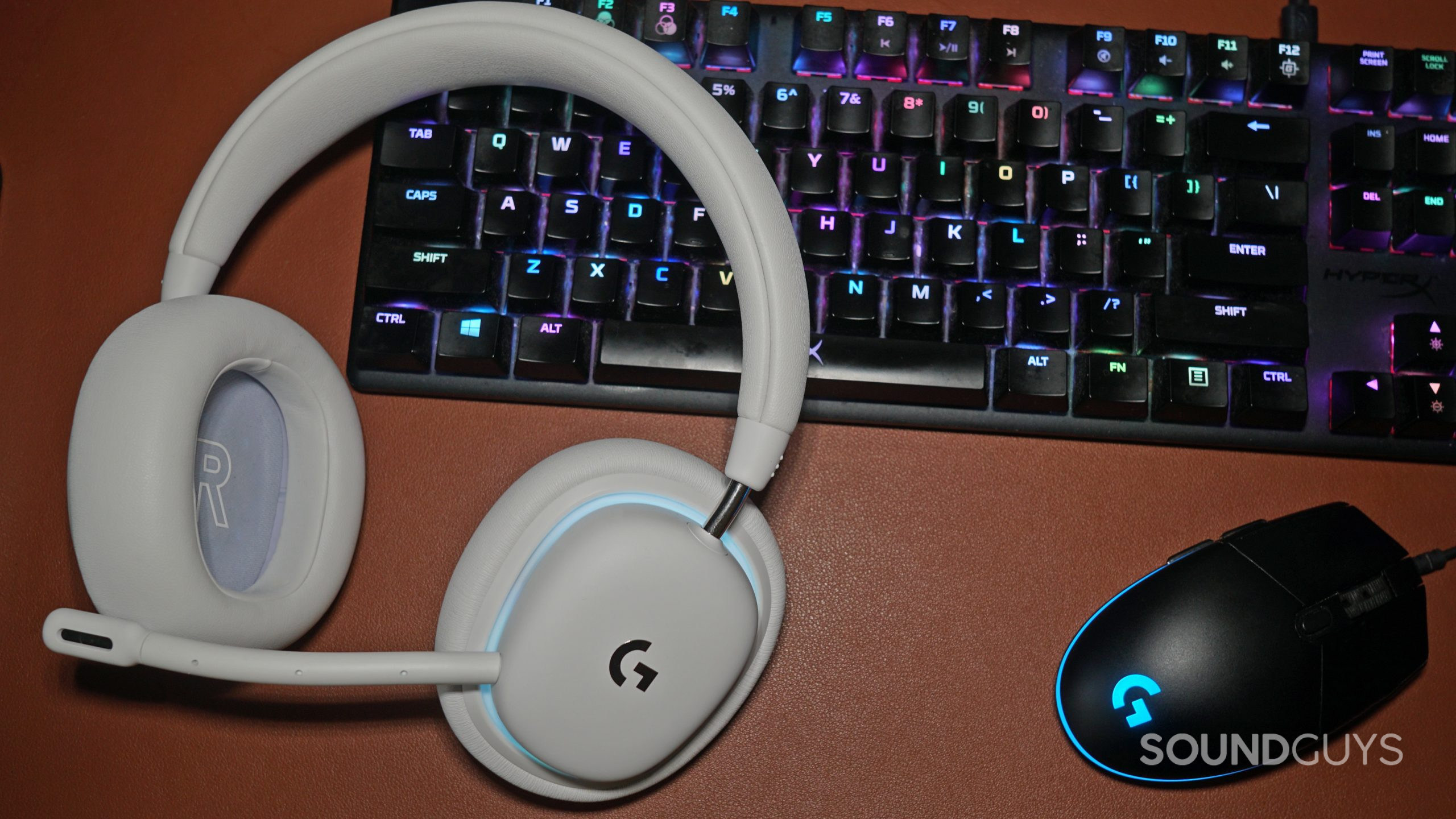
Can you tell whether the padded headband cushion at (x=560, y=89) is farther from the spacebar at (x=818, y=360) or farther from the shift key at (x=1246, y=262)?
the shift key at (x=1246, y=262)

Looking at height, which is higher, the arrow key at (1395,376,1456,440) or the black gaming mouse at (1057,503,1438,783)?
Answer: the arrow key at (1395,376,1456,440)

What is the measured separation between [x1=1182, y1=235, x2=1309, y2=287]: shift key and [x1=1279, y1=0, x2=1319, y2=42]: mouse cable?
0.49 ft

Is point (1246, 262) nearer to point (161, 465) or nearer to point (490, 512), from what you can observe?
point (490, 512)

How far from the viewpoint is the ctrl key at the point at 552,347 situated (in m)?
0.47

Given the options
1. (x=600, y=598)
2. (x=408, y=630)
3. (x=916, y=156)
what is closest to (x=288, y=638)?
(x=408, y=630)

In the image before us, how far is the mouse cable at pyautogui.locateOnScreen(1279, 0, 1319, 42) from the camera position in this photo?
542 mm

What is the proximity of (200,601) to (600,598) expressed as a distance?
16 cm

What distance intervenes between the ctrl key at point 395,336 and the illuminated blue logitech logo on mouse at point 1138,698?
393 mm

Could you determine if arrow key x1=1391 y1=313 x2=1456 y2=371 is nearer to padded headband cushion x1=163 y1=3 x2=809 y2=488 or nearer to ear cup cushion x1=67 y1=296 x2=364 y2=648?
padded headband cushion x1=163 y1=3 x2=809 y2=488

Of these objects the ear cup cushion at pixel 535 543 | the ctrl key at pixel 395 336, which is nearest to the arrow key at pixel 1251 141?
the ear cup cushion at pixel 535 543

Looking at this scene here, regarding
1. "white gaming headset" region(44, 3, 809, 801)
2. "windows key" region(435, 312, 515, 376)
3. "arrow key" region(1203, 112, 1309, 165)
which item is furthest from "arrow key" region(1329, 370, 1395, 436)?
"windows key" region(435, 312, 515, 376)

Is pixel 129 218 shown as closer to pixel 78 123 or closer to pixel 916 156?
pixel 78 123

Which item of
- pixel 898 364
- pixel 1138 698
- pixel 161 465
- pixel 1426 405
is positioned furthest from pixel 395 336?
pixel 1426 405

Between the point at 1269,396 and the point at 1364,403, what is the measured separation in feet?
0.16
